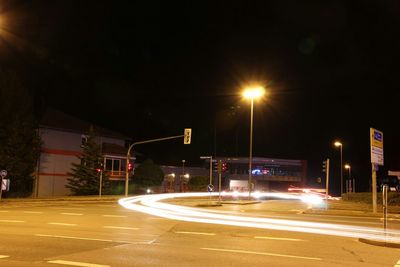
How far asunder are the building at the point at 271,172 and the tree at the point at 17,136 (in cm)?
6547

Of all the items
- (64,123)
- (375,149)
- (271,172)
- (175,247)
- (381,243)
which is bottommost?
(175,247)

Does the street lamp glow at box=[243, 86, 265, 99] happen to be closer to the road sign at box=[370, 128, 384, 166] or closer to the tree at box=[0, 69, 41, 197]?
the road sign at box=[370, 128, 384, 166]

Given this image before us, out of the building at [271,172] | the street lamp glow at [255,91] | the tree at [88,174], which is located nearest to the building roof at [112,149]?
the tree at [88,174]

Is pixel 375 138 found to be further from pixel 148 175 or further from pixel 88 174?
pixel 148 175

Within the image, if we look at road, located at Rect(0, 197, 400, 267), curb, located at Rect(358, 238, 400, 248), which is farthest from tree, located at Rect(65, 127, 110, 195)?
curb, located at Rect(358, 238, 400, 248)

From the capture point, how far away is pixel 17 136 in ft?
170

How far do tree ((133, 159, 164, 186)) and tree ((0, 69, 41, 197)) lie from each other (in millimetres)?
21142

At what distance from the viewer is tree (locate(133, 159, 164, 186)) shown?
74375 millimetres

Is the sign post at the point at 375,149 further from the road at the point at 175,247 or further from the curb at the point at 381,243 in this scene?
the curb at the point at 381,243

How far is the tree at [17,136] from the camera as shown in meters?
51.5

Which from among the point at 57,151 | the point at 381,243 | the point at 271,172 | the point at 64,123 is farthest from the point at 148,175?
the point at 381,243

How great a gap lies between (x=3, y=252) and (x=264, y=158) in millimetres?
112663

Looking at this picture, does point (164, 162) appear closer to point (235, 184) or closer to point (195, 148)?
point (195, 148)

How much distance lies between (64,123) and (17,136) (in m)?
12.6
